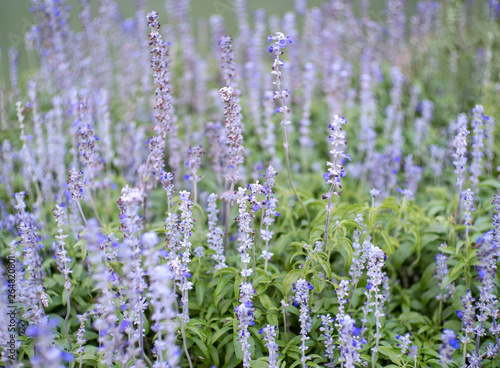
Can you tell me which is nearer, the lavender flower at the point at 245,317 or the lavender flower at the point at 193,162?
the lavender flower at the point at 245,317

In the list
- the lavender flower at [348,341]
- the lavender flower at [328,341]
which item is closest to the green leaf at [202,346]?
the lavender flower at [328,341]

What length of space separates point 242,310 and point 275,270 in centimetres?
96

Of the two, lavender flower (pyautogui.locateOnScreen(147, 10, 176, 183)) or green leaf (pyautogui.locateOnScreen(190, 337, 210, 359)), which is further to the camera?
lavender flower (pyautogui.locateOnScreen(147, 10, 176, 183))

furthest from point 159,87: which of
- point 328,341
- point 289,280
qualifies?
point 328,341

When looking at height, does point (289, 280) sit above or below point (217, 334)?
above

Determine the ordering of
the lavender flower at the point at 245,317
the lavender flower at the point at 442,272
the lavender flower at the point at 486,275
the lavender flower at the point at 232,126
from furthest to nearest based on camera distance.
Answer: the lavender flower at the point at 442,272 → the lavender flower at the point at 232,126 → the lavender flower at the point at 486,275 → the lavender flower at the point at 245,317

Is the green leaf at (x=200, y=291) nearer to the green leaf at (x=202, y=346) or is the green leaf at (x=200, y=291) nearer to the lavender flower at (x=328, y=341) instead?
the green leaf at (x=202, y=346)

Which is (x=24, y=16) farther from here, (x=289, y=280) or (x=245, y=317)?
(x=245, y=317)

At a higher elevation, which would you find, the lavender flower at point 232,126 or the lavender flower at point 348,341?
the lavender flower at point 232,126

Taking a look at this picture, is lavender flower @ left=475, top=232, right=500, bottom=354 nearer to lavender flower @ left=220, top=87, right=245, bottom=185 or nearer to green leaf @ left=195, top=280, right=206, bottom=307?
lavender flower @ left=220, top=87, right=245, bottom=185

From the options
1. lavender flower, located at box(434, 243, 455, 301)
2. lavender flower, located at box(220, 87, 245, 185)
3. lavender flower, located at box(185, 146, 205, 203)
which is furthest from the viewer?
lavender flower, located at box(185, 146, 205, 203)

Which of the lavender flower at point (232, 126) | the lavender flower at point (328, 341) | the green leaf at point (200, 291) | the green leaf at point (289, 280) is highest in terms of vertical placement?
the lavender flower at point (232, 126)

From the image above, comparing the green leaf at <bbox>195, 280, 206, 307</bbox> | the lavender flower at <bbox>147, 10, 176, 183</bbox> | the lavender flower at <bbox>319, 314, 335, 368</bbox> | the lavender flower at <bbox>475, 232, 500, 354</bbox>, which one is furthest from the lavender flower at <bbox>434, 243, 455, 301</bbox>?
the lavender flower at <bbox>147, 10, 176, 183</bbox>

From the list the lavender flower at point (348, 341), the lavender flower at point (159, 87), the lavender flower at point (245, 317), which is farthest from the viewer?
the lavender flower at point (159, 87)
